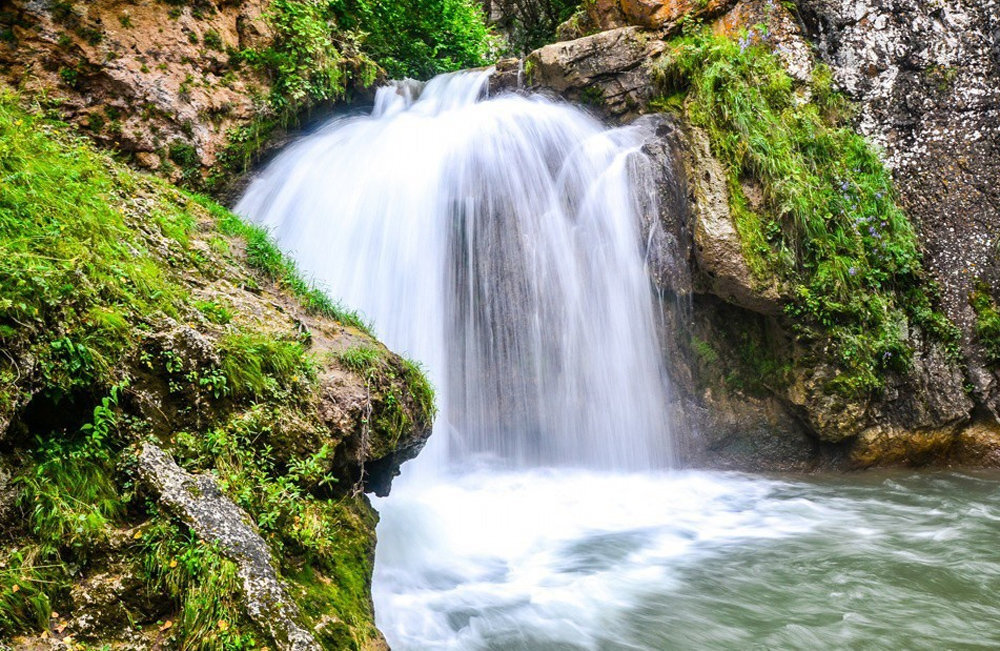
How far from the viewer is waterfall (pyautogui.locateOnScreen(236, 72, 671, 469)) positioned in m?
6.77

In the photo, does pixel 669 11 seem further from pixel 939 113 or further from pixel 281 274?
pixel 281 274

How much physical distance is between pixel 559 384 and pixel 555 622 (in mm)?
3302

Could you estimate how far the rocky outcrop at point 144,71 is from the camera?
6160mm

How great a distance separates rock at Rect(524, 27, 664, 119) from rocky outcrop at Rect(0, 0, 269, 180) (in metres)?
4.00

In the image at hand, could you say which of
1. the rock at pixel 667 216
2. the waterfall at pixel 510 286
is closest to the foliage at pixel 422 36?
the waterfall at pixel 510 286

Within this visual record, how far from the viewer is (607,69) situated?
27.2ft

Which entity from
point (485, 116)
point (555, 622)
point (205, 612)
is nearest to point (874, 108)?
point (485, 116)

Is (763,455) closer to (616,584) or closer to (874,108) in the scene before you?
(616,584)

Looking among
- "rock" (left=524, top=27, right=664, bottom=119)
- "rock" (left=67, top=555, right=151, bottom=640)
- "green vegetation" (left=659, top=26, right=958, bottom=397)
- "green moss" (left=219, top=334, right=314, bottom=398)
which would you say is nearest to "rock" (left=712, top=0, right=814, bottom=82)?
"green vegetation" (left=659, top=26, right=958, bottom=397)

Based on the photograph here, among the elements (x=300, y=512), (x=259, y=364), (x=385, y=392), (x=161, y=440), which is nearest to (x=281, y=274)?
(x=385, y=392)

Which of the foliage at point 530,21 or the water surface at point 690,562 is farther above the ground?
the foliage at point 530,21

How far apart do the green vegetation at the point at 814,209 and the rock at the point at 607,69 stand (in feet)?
1.18

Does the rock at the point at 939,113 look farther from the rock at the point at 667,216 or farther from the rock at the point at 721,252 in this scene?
the rock at the point at 667,216

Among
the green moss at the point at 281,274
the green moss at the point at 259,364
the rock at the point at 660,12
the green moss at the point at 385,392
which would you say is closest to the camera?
the green moss at the point at 259,364
